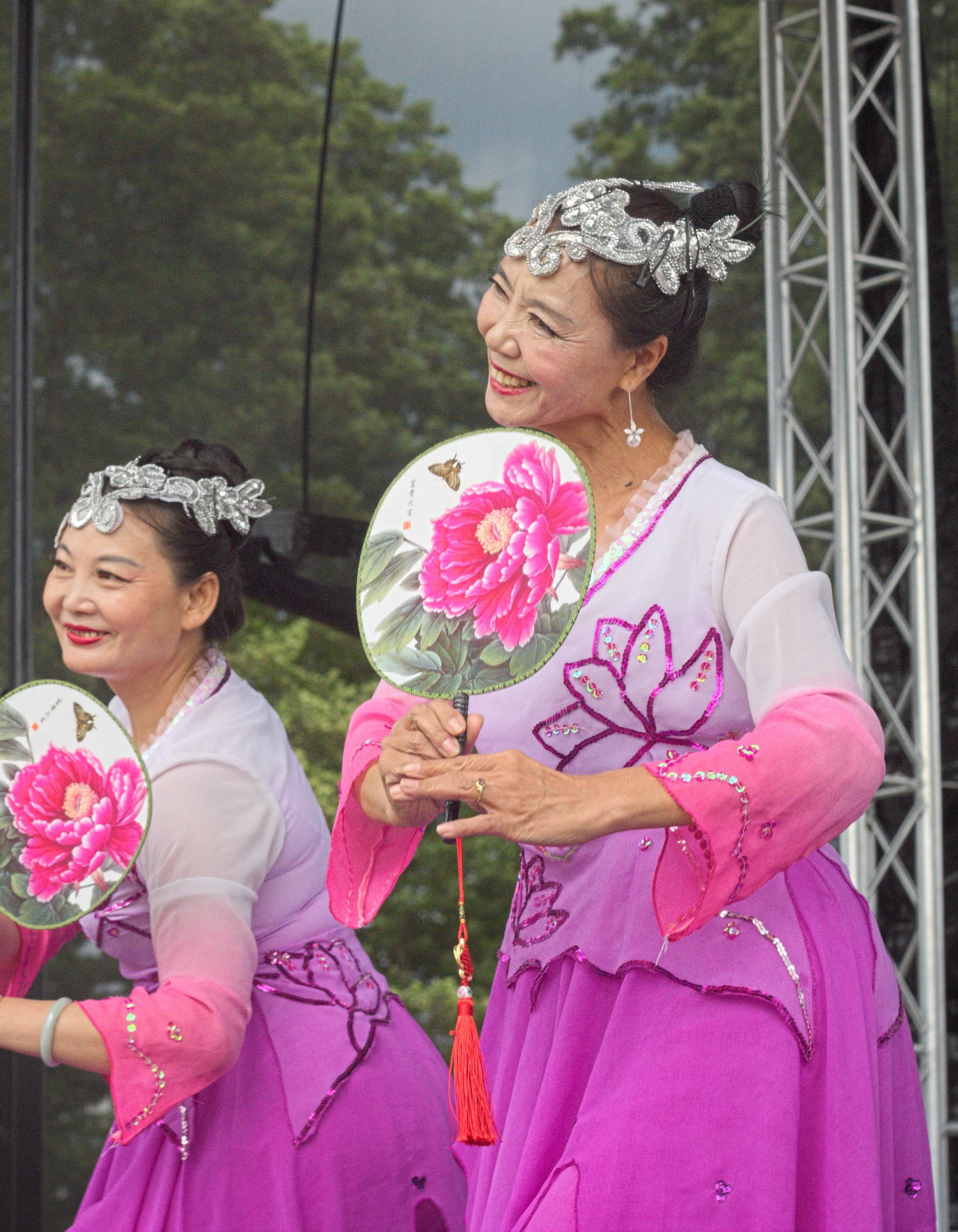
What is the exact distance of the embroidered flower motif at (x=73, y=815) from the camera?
194cm

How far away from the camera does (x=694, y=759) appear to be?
1458mm

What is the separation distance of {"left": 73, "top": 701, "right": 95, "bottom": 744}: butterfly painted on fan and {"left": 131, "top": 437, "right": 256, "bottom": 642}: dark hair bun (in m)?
0.35

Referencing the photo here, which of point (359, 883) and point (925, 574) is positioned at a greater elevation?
point (925, 574)

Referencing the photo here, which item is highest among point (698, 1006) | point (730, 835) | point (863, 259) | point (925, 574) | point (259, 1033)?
point (863, 259)

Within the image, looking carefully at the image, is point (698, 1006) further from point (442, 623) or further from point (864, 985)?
point (442, 623)

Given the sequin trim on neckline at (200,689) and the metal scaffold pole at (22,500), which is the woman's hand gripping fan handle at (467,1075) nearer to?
the sequin trim on neckline at (200,689)

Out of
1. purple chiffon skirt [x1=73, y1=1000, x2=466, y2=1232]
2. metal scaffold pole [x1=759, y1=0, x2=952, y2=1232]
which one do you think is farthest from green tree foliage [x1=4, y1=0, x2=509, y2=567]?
purple chiffon skirt [x1=73, y1=1000, x2=466, y2=1232]

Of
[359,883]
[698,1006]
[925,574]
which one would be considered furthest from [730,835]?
[925,574]

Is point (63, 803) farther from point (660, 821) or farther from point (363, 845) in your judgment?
point (660, 821)

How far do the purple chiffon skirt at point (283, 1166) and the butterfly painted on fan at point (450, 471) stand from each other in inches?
33.5

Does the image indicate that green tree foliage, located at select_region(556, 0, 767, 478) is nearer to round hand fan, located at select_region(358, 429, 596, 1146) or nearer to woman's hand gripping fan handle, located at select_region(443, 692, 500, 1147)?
round hand fan, located at select_region(358, 429, 596, 1146)

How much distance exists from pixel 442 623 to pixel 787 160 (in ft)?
8.26

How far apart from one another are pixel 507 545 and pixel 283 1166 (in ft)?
3.03

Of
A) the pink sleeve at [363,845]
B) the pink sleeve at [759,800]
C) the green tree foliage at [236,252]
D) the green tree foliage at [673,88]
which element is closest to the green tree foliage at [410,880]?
the green tree foliage at [236,252]
